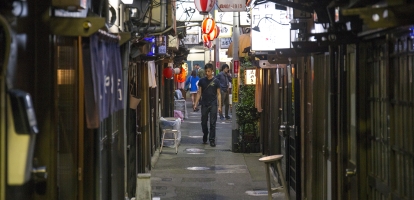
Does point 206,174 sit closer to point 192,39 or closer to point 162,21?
point 162,21

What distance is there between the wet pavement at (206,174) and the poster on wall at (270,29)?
370 centimetres

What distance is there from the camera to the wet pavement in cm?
1614

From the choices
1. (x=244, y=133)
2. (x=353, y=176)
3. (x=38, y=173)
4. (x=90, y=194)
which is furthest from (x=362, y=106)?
(x=244, y=133)

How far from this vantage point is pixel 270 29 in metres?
16.6

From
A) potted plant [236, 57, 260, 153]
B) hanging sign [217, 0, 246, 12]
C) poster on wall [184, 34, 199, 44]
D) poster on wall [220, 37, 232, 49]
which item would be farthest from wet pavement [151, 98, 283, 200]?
poster on wall [184, 34, 199, 44]

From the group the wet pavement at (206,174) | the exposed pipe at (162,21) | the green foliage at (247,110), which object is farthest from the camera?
the green foliage at (247,110)

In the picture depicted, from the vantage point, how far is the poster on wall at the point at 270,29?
53.5 ft

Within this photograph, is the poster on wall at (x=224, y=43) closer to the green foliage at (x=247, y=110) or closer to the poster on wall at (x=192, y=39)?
the poster on wall at (x=192, y=39)

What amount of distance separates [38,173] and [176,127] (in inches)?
689

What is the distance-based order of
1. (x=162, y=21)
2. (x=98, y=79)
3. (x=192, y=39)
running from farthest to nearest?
1. (x=192, y=39)
2. (x=162, y=21)
3. (x=98, y=79)

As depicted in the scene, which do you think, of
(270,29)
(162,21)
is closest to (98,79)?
(162,21)

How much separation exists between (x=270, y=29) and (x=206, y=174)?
16.7 ft

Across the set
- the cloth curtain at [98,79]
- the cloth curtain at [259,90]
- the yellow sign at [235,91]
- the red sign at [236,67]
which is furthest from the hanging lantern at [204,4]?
the cloth curtain at [98,79]

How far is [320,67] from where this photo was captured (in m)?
12.5
